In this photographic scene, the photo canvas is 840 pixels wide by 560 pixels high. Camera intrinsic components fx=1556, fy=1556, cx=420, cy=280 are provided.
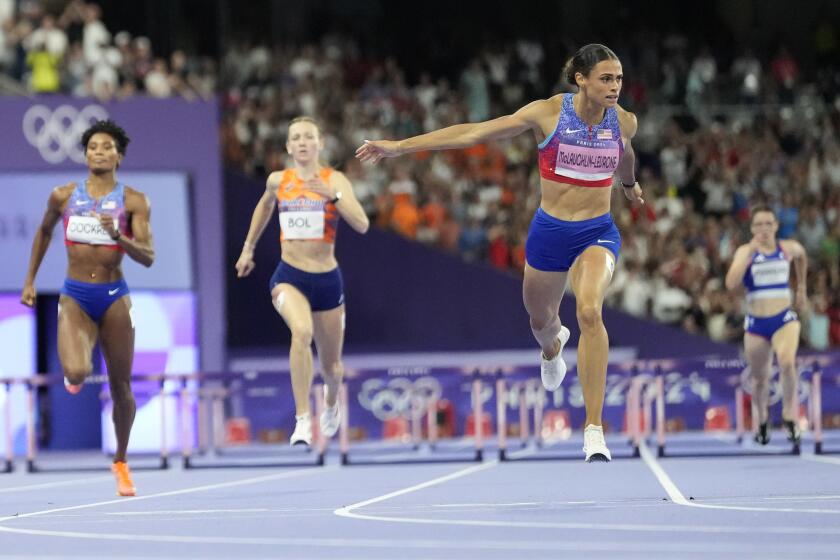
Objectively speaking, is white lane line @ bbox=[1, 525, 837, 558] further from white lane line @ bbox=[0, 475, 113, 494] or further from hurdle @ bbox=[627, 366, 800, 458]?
hurdle @ bbox=[627, 366, 800, 458]

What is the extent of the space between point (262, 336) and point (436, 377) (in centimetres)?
345

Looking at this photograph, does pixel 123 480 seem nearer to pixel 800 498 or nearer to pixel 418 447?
pixel 800 498

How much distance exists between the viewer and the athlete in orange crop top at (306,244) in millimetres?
11031

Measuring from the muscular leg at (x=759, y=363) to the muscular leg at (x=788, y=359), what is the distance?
0.10 meters

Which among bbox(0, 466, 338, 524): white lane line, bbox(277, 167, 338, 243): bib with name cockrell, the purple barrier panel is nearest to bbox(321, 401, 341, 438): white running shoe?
Result: bbox(0, 466, 338, 524): white lane line

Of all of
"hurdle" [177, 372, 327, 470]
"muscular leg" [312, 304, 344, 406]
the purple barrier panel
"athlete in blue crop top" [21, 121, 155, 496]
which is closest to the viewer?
"athlete in blue crop top" [21, 121, 155, 496]

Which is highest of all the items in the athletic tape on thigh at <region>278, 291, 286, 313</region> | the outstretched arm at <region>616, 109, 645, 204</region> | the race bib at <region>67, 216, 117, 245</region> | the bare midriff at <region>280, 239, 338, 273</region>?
the outstretched arm at <region>616, 109, 645, 204</region>

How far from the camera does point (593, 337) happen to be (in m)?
8.84

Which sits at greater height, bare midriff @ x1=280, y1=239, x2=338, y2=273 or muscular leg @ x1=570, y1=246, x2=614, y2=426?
bare midriff @ x1=280, y1=239, x2=338, y2=273

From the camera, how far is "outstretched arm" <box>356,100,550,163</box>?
8.50 metres

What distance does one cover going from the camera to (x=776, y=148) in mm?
23469

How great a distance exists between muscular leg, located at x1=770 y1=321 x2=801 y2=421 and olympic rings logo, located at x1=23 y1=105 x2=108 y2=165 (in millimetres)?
9031

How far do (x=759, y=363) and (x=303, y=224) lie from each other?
5286mm

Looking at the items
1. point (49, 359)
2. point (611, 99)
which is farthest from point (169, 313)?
point (611, 99)
